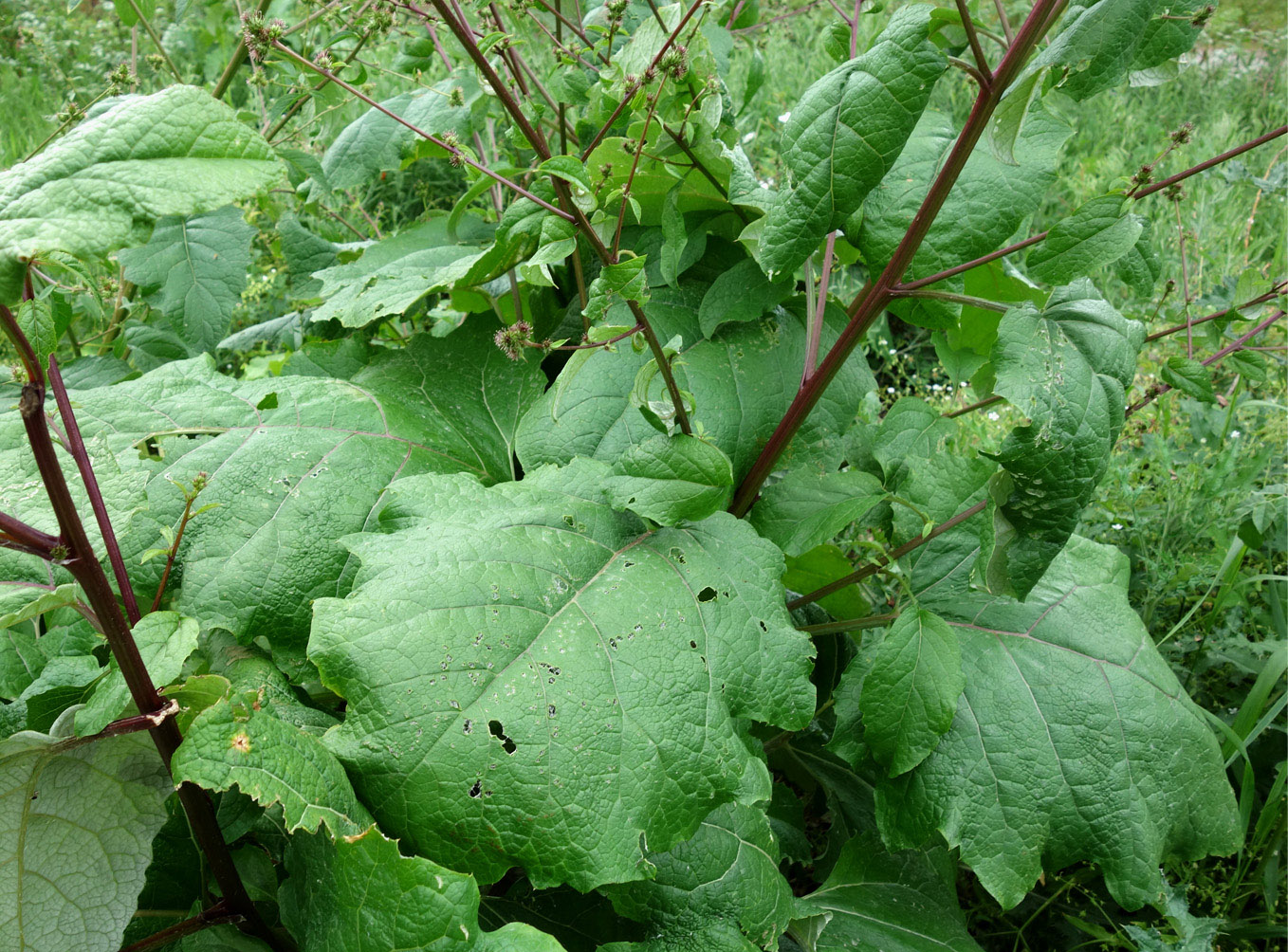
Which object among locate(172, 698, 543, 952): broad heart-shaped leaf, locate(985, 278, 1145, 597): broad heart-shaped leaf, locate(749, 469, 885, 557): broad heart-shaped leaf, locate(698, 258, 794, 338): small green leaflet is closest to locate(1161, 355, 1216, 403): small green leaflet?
locate(985, 278, 1145, 597): broad heart-shaped leaf

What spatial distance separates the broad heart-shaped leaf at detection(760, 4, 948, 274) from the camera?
116 centimetres

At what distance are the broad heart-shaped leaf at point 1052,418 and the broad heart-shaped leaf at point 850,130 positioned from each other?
297 millimetres

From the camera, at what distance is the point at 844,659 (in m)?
1.91

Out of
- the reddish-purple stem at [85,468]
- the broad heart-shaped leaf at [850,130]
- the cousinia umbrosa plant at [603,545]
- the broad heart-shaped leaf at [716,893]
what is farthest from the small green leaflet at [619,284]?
the broad heart-shaped leaf at [716,893]

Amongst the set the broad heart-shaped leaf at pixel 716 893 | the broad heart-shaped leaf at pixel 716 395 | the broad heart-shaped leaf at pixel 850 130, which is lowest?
the broad heart-shaped leaf at pixel 716 893

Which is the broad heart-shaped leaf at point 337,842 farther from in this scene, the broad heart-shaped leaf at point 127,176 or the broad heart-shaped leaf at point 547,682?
the broad heart-shaped leaf at point 127,176

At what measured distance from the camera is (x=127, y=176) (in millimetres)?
823

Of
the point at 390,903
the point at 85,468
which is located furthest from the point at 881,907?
the point at 85,468

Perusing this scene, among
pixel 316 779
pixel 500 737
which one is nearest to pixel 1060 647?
pixel 500 737

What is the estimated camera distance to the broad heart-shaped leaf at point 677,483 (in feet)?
4.55

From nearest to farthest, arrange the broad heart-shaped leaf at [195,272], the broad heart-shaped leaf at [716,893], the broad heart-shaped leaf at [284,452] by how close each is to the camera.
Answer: the broad heart-shaped leaf at [716,893]
the broad heart-shaped leaf at [284,452]
the broad heart-shaped leaf at [195,272]

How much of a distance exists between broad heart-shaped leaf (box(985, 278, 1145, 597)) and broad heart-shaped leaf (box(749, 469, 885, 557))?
240 mm

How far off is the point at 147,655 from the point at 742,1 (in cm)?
169

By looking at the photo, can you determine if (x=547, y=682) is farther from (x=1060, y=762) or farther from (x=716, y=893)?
(x=1060, y=762)
